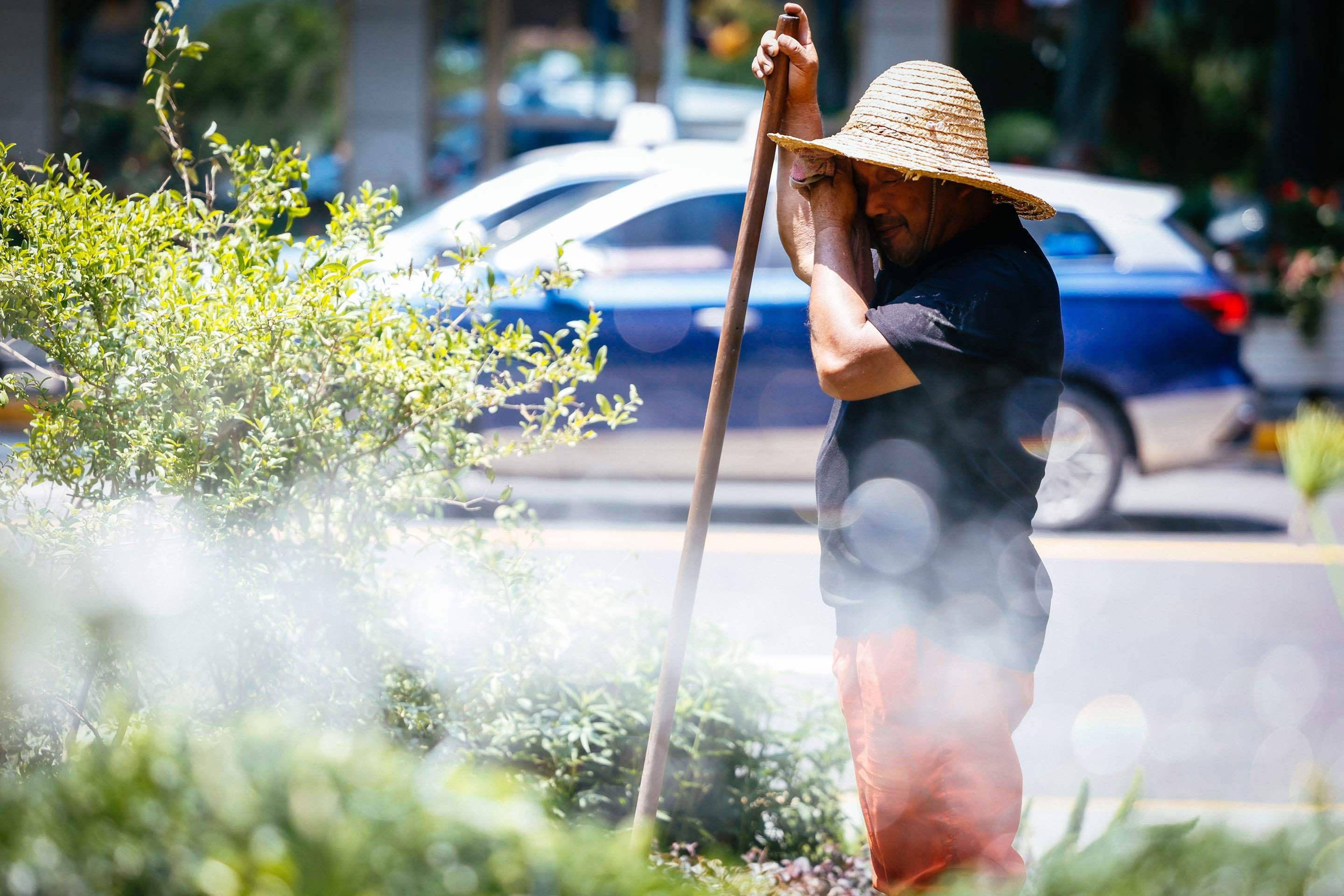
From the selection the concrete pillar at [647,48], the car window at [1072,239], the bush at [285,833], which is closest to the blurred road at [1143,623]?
the car window at [1072,239]

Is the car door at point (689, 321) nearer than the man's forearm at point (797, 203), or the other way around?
the man's forearm at point (797, 203)

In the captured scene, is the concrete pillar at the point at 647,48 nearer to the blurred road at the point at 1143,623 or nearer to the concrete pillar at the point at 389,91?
the concrete pillar at the point at 389,91

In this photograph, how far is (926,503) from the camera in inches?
85.8

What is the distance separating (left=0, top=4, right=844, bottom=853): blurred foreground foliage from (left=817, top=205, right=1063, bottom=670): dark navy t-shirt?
684mm

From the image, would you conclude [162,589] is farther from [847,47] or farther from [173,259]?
[847,47]

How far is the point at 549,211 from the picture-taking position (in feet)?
23.9

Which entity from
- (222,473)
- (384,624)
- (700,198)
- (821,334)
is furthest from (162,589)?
(700,198)

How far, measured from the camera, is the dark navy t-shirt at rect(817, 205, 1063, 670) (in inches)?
84.4

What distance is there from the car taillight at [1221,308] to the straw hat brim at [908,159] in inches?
212

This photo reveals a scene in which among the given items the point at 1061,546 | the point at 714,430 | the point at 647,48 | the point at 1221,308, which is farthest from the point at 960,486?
the point at 647,48

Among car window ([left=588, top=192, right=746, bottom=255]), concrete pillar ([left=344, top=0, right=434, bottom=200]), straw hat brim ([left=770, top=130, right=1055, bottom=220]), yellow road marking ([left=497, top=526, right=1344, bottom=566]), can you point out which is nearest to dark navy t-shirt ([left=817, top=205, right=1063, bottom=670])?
straw hat brim ([left=770, top=130, right=1055, bottom=220])

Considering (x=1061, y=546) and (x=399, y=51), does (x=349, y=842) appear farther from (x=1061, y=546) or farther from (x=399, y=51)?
(x=399, y=51)

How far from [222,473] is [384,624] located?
0.45 meters

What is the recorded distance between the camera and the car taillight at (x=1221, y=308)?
7.09m
